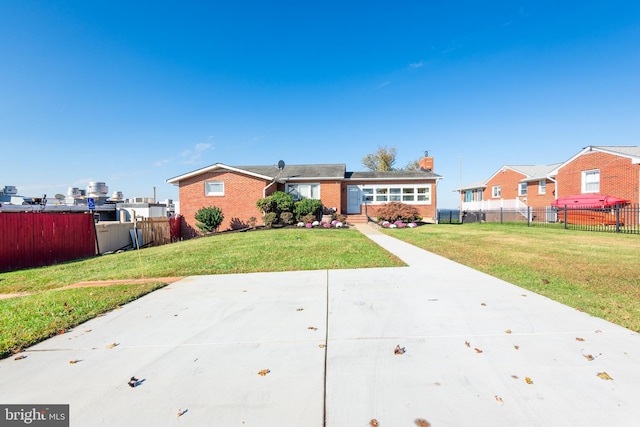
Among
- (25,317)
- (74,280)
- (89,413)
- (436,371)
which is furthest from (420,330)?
(74,280)

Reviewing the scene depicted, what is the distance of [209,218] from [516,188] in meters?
28.9

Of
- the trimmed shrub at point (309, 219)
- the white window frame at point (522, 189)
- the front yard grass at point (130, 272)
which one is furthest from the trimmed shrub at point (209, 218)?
the white window frame at point (522, 189)

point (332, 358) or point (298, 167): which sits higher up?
point (298, 167)

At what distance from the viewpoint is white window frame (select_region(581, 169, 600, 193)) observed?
19.9m

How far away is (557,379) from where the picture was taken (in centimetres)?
244

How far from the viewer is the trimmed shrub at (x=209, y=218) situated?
17641 millimetres

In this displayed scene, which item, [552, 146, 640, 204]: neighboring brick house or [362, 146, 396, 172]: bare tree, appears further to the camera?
[362, 146, 396, 172]: bare tree

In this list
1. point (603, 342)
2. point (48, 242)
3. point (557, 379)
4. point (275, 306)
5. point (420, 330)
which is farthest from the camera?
point (48, 242)

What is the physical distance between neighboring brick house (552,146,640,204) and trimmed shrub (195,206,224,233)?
993 inches

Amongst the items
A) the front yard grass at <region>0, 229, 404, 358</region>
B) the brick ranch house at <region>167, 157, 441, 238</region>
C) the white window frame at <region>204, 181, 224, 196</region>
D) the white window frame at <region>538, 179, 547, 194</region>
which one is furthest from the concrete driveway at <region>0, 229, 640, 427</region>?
the white window frame at <region>538, 179, 547, 194</region>

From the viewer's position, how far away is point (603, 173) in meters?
19.3

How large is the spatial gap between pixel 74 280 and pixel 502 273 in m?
9.95

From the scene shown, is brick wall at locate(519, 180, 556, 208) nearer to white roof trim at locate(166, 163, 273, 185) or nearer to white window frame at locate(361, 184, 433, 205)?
white window frame at locate(361, 184, 433, 205)

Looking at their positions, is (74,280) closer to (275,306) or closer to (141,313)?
(141,313)
